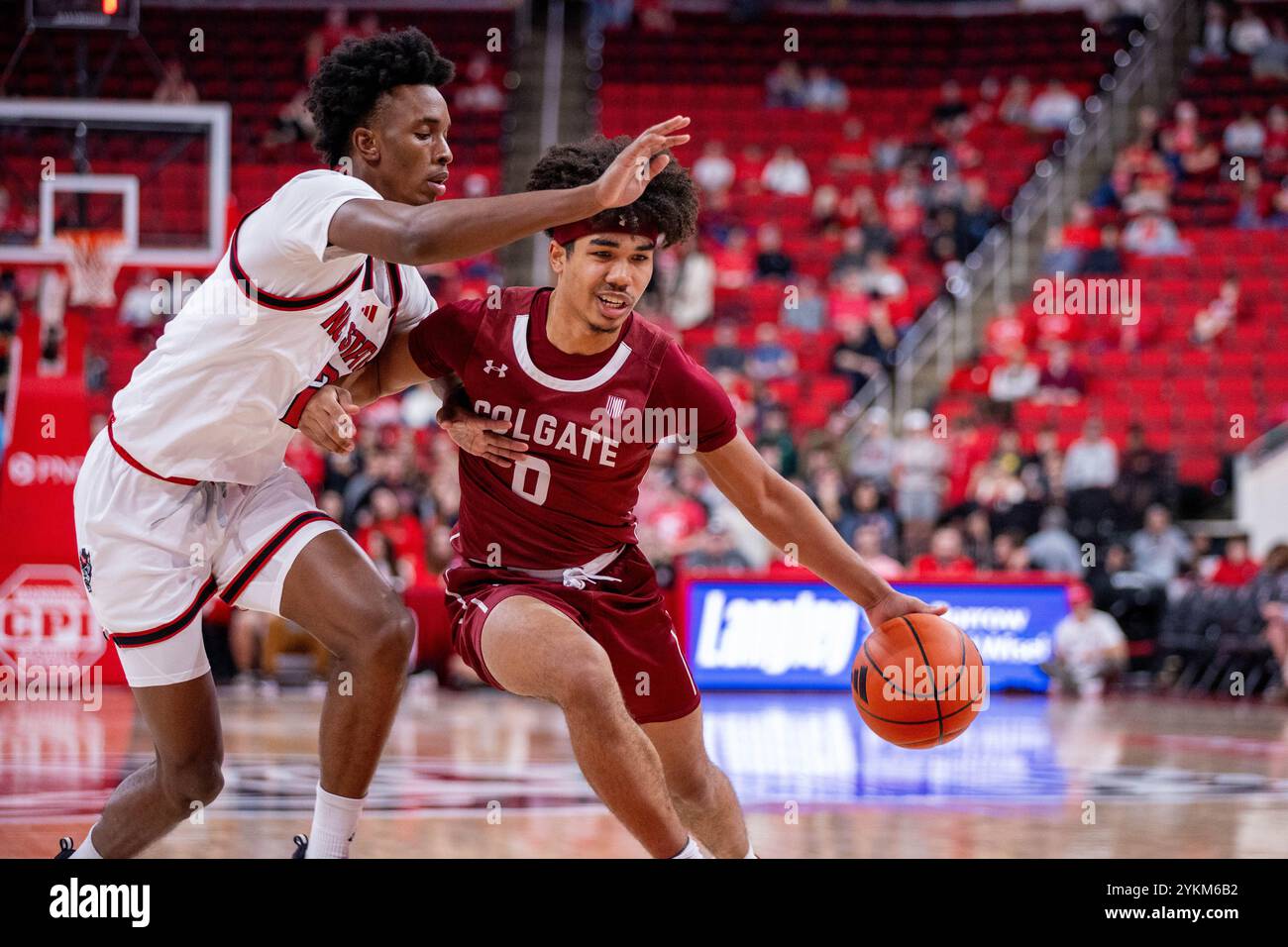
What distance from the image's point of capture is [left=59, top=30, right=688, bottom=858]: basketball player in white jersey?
13.0ft

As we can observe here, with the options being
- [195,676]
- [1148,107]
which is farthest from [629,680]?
[1148,107]

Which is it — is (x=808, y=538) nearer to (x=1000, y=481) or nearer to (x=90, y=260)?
(x=90, y=260)

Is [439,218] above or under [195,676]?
above

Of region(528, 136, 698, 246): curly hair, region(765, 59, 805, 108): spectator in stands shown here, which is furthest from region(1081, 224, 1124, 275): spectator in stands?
region(528, 136, 698, 246): curly hair

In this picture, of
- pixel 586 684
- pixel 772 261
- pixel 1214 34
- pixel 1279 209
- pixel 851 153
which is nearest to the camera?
pixel 586 684

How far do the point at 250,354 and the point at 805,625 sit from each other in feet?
26.6

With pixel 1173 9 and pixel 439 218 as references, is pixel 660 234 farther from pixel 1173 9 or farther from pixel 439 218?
pixel 1173 9

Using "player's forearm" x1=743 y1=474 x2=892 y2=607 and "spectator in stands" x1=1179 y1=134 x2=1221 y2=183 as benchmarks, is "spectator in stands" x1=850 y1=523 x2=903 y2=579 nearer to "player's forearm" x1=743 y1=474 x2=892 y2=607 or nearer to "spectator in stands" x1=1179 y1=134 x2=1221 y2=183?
"player's forearm" x1=743 y1=474 x2=892 y2=607

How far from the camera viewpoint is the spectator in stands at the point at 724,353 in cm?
1478

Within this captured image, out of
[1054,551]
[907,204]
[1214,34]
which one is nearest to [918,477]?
[1054,551]

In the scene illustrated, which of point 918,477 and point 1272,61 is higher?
point 1272,61

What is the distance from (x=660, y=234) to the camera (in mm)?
4105

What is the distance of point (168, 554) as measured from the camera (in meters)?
4.04

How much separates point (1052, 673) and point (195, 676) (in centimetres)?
914
